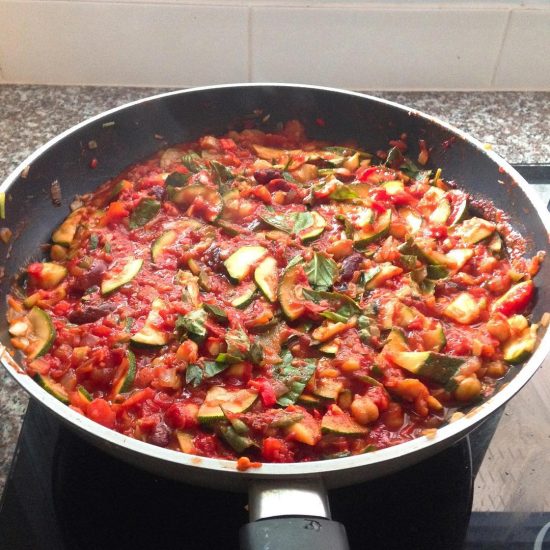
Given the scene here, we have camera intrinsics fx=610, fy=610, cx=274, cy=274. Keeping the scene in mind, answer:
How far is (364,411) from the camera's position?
1330 millimetres

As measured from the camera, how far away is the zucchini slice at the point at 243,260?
166 centimetres

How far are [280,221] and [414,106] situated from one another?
0.92 meters

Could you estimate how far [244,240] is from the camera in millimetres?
1794

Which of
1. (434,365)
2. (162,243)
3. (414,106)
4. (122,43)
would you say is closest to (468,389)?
(434,365)

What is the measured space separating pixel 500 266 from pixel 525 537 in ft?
2.41

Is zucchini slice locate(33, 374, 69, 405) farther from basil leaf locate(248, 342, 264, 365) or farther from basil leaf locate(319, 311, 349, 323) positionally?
basil leaf locate(319, 311, 349, 323)

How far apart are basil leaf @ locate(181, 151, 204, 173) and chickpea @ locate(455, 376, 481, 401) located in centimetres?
109

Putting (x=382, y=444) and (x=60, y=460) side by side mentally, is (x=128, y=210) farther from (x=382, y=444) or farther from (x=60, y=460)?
(x=382, y=444)

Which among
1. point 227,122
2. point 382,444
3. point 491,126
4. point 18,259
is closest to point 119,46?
point 227,122

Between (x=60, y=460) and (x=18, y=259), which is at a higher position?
(x=18, y=259)

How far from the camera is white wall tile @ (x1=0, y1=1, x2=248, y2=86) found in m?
2.20

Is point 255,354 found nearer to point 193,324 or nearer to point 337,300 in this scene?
point 193,324

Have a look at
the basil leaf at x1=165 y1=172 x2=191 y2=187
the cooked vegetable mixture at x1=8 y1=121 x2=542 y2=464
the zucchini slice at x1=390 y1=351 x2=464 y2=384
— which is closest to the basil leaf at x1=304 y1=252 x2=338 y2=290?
the cooked vegetable mixture at x1=8 y1=121 x2=542 y2=464

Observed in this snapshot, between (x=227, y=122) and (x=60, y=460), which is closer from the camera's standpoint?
(x=60, y=460)
